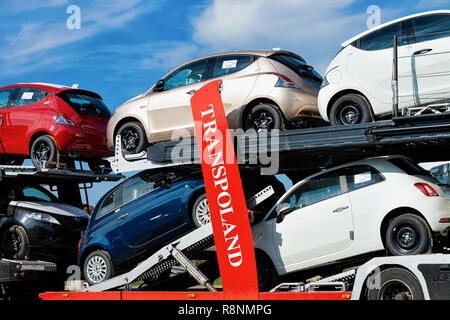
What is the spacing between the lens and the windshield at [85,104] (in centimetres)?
1000

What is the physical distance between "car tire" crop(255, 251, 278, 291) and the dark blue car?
3.03ft

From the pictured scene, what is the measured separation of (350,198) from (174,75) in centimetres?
356

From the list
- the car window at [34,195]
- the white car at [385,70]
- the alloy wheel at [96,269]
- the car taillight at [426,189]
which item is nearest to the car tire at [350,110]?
the white car at [385,70]

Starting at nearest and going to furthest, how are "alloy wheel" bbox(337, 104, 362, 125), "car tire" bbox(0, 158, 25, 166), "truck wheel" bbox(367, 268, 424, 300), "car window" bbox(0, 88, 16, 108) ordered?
1. "truck wheel" bbox(367, 268, 424, 300)
2. "alloy wheel" bbox(337, 104, 362, 125)
3. "car window" bbox(0, 88, 16, 108)
4. "car tire" bbox(0, 158, 25, 166)

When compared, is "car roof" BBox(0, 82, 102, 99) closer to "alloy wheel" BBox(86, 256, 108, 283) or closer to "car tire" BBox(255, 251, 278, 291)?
"alloy wheel" BBox(86, 256, 108, 283)

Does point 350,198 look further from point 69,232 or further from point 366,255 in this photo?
point 69,232

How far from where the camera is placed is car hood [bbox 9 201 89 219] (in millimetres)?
9875

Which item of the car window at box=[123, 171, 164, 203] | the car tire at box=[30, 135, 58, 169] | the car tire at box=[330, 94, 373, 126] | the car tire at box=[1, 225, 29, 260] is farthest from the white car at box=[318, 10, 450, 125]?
the car tire at box=[1, 225, 29, 260]

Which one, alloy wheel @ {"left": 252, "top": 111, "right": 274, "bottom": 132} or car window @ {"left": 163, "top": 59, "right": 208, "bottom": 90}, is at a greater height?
car window @ {"left": 163, "top": 59, "right": 208, "bottom": 90}

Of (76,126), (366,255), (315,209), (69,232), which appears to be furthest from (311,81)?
(69,232)

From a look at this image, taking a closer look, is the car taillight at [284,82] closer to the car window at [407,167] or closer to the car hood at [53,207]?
the car window at [407,167]

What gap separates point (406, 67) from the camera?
7121mm

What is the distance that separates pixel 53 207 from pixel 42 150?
0.96 meters

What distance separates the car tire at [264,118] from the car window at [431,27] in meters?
1.98
